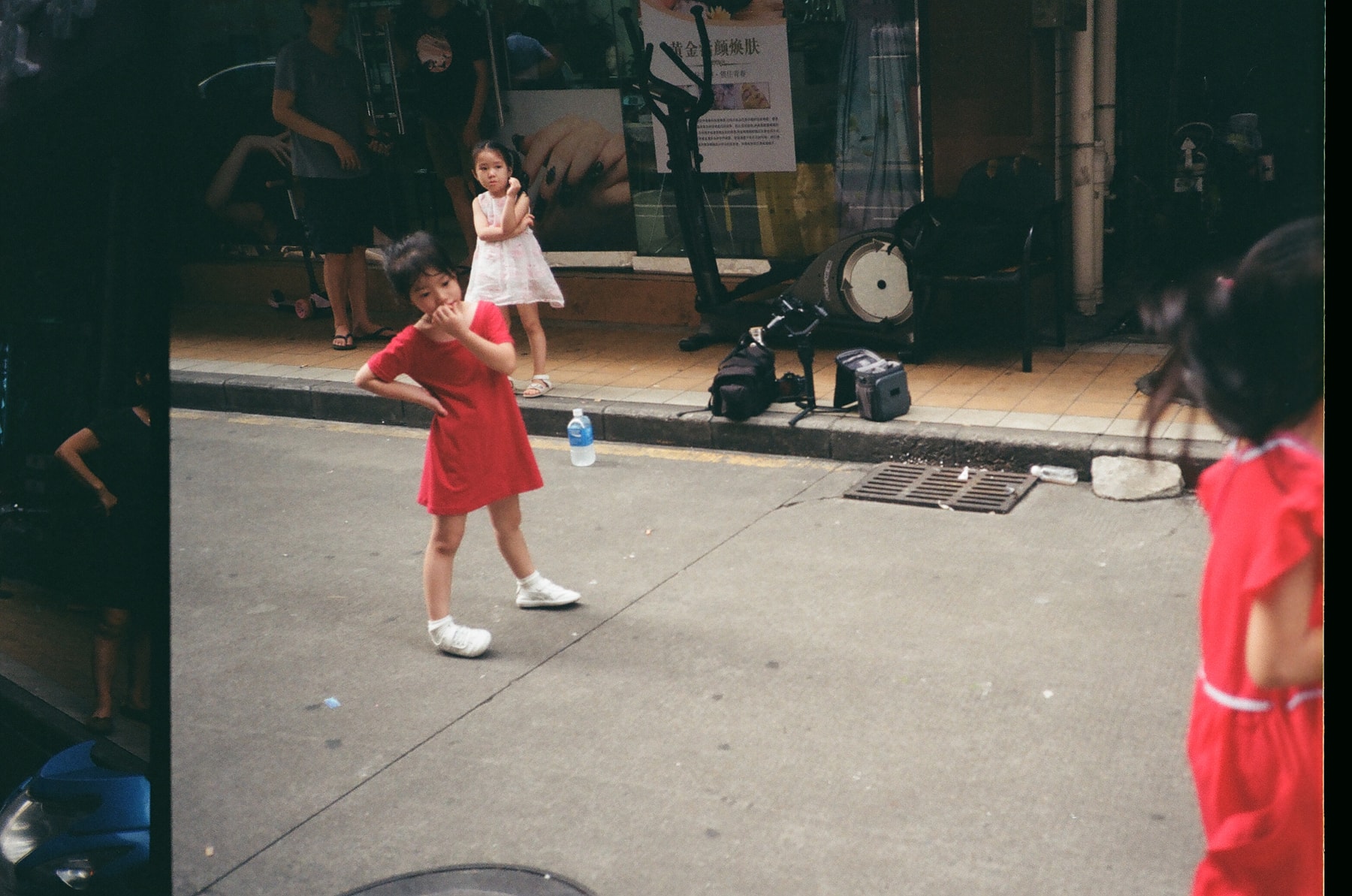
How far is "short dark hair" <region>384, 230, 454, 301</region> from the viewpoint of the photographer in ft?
14.5

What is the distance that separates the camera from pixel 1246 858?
1987 millimetres

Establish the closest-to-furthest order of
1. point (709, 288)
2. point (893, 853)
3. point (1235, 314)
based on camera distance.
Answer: point (1235, 314) < point (893, 853) < point (709, 288)

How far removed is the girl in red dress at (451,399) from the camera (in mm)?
4477

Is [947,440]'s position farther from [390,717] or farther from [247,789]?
[247,789]

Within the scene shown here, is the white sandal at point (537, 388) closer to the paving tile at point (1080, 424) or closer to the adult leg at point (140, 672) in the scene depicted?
the paving tile at point (1080, 424)

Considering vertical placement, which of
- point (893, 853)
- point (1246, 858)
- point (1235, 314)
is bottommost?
point (893, 853)

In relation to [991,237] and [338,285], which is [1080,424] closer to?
[991,237]

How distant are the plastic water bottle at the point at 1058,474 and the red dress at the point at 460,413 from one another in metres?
2.80

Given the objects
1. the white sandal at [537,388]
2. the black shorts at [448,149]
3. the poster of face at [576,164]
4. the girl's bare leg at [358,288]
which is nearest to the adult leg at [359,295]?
the girl's bare leg at [358,288]

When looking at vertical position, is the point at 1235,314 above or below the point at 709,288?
above

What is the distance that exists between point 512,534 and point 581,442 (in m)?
2.10

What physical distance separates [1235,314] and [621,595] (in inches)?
149

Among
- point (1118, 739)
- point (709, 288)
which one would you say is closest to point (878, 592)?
point (1118, 739)

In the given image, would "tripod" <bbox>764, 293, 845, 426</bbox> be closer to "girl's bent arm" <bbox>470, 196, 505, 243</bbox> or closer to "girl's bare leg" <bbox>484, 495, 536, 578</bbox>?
"girl's bent arm" <bbox>470, 196, 505, 243</bbox>
